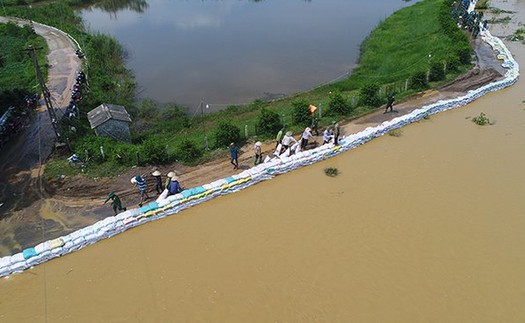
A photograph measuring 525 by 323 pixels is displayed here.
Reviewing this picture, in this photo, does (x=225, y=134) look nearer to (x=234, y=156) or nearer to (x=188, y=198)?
(x=234, y=156)

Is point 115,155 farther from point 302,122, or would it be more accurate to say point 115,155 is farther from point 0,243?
point 302,122

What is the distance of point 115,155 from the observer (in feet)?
54.6

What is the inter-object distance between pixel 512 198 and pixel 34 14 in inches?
1908

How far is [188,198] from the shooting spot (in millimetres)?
14500

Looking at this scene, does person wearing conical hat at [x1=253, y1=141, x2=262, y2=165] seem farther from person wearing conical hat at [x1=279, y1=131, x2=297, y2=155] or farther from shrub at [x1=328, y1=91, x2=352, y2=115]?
shrub at [x1=328, y1=91, x2=352, y2=115]

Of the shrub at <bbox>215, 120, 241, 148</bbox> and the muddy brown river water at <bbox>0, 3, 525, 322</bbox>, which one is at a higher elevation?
the shrub at <bbox>215, 120, 241, 148</bbox>

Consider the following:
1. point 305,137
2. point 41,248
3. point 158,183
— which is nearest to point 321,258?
point 305,137

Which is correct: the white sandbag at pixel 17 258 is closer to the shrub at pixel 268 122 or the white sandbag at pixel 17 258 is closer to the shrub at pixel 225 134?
the shrub at pixel 225 134

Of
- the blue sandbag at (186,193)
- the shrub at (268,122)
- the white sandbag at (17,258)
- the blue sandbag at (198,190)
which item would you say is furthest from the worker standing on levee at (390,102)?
the white sandbag at (17,258)

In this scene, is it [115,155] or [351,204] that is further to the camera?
[115,155]

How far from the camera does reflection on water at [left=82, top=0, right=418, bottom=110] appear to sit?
1057 inches

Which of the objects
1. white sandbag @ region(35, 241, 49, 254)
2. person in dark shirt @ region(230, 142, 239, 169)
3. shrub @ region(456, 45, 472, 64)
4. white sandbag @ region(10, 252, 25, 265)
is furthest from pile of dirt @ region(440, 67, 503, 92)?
white sandbag @ region(10, 252, 25, 265)

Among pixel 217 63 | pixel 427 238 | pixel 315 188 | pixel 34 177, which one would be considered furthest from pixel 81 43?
pixel 427 238

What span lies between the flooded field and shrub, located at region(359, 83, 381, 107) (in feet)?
18.8
